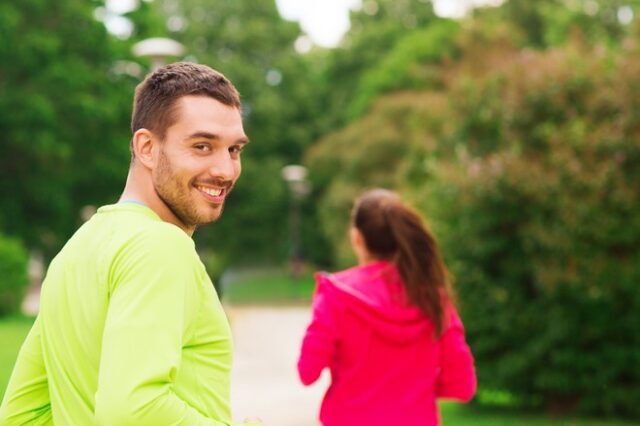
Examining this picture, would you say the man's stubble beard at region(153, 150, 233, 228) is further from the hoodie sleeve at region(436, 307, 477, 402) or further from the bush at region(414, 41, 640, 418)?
the bush at region(414, 41, 640, 418)

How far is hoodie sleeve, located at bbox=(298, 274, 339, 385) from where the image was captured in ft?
13.7

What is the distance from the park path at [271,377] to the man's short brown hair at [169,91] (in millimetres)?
8875

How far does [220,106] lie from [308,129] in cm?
4529

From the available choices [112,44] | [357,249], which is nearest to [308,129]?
[112,44]

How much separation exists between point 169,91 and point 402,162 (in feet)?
99.4

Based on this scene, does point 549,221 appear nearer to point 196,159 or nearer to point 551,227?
point 551,227

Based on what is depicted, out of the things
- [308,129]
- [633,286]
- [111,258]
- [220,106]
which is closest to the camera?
[111,258]

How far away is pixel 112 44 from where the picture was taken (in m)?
29.2

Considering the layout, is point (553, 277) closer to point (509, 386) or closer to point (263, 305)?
point (509, 386)

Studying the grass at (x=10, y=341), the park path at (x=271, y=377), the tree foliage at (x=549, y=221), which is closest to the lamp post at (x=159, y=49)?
the grass at (x=10, y=341)

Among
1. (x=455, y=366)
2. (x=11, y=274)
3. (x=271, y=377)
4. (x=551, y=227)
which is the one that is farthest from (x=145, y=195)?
(x=11, y=274)

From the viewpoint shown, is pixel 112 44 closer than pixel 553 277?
No

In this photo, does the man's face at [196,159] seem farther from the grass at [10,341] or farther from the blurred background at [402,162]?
the grass at [10,341]

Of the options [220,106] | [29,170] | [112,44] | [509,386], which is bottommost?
[509,386]
